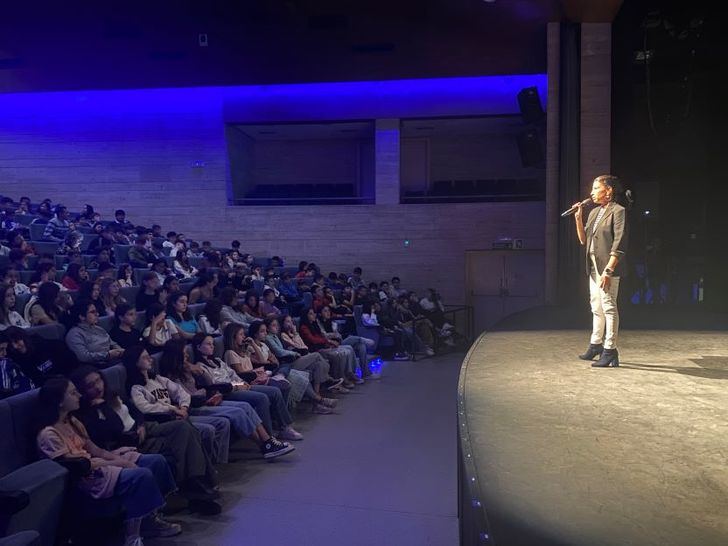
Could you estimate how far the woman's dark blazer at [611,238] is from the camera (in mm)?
3641

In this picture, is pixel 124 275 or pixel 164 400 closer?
pixel 164 400

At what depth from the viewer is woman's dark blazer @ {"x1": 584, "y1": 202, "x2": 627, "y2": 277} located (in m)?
3.64

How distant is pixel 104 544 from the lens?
9.35 ft

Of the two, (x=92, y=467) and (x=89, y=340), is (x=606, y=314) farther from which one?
(x=89, y=340)

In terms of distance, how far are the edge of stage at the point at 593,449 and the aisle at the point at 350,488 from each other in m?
0.71

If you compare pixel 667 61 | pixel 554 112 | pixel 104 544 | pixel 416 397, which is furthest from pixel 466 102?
pixel 104 544

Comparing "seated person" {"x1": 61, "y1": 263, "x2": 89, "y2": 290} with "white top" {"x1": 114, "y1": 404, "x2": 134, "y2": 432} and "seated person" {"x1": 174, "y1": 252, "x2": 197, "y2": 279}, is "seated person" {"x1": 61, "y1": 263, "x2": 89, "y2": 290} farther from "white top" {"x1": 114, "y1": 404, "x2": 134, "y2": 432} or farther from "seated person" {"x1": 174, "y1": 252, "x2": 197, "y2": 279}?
"white top" {"x1": 114, "y1": 404, "x2": 134, "y2": 432}

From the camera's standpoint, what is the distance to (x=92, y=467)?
2.77 meters

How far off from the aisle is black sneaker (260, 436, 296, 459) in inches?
2.7

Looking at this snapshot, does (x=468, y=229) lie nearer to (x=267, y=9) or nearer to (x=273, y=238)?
(x=273, y=238)

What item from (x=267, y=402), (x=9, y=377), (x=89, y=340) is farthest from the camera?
(x=267, y=402)

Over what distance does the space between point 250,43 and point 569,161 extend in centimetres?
609

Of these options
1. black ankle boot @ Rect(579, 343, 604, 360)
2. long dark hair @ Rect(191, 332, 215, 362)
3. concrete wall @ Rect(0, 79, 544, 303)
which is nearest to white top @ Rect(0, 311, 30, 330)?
long dark hair @ Rect(191, 332, 215, 362)

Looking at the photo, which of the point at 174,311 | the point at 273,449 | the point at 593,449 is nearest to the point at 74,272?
the point at 174,311
